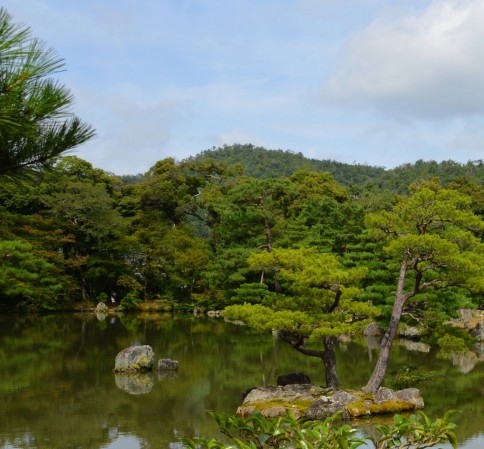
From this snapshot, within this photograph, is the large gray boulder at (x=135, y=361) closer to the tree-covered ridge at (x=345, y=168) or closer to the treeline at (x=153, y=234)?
the treeline at (x=153, y=234)

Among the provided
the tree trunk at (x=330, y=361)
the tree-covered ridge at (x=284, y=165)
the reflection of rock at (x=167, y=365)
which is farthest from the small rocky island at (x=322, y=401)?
the tree-covered ridge at (x=284, y=165)

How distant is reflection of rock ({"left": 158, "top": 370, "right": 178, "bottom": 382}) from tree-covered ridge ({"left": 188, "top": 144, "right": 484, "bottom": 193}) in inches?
1617

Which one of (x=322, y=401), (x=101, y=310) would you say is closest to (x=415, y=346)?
(x=322, y=401)

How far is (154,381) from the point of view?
14.1m

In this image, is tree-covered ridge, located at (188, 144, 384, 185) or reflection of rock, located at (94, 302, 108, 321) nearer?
reflection of rock, located at (94, 302, 108, 321)

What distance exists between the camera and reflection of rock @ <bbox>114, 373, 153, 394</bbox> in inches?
515

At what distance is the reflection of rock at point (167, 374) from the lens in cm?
1452

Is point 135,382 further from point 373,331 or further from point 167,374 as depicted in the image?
point 373,331

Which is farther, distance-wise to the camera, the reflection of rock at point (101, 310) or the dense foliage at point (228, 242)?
the reflection of rock at point (101, 310)

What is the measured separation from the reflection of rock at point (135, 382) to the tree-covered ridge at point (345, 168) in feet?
137

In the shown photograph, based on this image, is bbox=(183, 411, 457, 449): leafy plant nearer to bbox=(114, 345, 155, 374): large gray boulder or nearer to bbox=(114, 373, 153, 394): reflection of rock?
bbox=(114, 373, 153, 394): reflection of rock

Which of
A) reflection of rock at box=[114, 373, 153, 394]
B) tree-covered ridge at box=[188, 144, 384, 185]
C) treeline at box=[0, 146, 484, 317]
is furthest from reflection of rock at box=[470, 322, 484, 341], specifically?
tree-covered ridge at box=[188, 144, 384, 185]

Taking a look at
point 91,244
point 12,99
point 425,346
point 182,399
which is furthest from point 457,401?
point 91,244

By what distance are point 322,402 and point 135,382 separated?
17.7 feet
